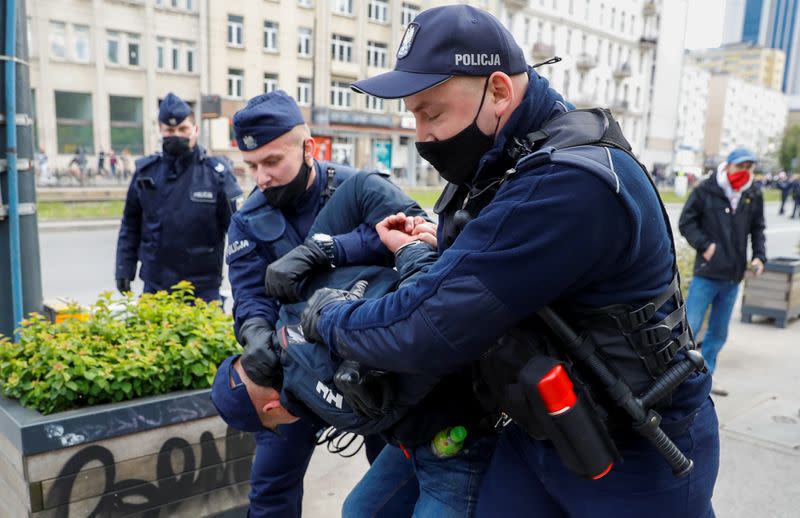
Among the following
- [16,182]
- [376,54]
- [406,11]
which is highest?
[406,11]

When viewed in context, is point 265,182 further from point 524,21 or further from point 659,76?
point 659,76

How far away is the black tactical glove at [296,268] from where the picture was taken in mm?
2082

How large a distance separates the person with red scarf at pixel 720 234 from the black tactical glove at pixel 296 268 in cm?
428

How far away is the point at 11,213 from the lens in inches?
143

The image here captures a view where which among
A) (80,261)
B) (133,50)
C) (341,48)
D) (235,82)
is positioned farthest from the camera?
(341,48)

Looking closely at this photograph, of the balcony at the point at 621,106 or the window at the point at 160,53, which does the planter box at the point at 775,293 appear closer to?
the window at the point at 160,53

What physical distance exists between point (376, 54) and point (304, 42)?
4.61 metres

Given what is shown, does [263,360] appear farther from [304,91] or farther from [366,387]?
[304,91]

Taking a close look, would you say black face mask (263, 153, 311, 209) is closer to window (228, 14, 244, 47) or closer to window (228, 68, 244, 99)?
window (228, 68, 244, 99)

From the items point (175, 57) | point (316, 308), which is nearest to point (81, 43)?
point (175, 57)

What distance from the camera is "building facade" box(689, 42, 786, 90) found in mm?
133250

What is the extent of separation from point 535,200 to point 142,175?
3.78 metres

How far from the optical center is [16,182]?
3.61 m

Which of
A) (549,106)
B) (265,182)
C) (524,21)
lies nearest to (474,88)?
(549,106)
